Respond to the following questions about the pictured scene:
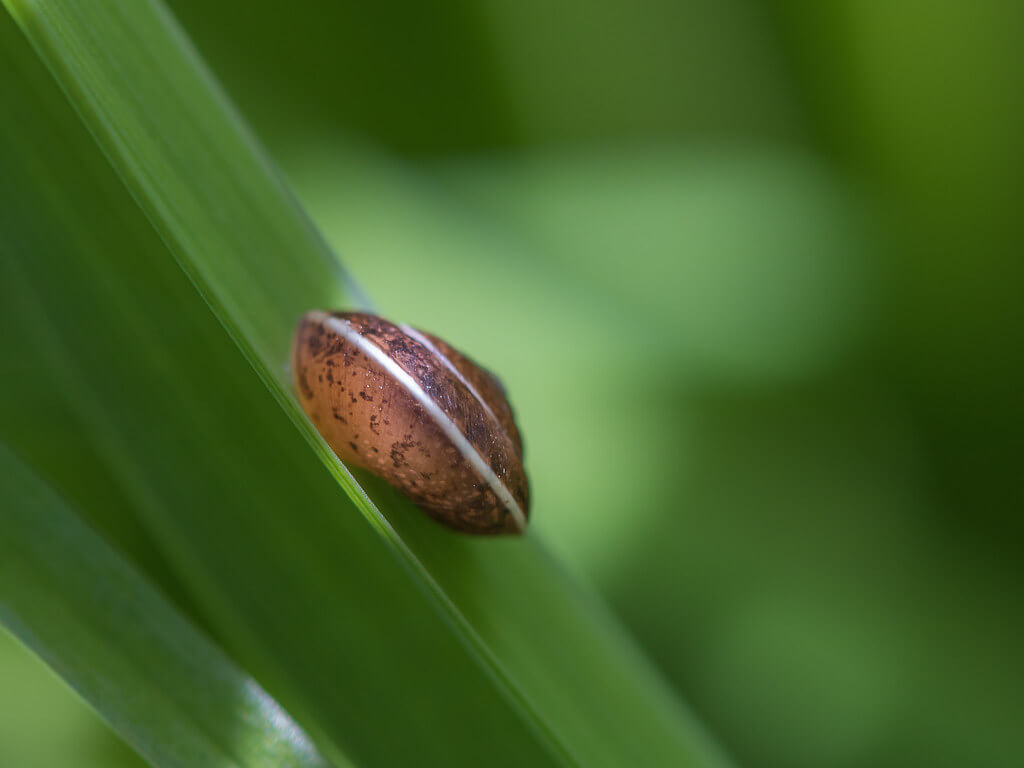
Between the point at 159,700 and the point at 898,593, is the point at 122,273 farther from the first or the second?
the point at 898,593

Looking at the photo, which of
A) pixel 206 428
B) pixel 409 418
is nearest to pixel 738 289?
pixel 409 418

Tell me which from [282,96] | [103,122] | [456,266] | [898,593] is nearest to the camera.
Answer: [103,122]

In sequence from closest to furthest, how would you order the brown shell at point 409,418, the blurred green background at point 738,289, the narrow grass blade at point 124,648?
1. the narrow grass blade at point 124,648
2. the brown shell at point 409,418
3. the blurred green background at point 738,289

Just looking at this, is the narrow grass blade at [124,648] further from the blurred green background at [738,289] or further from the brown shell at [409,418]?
the blurred green background at [738,289]

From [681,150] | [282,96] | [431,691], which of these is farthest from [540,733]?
[282,96]

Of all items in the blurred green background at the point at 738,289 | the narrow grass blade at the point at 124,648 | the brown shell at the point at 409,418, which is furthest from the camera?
the blurred green background at the point at 738,289

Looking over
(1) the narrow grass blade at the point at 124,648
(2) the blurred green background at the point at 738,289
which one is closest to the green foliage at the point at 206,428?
(1) the narrow grass blade at the point at 124,648
